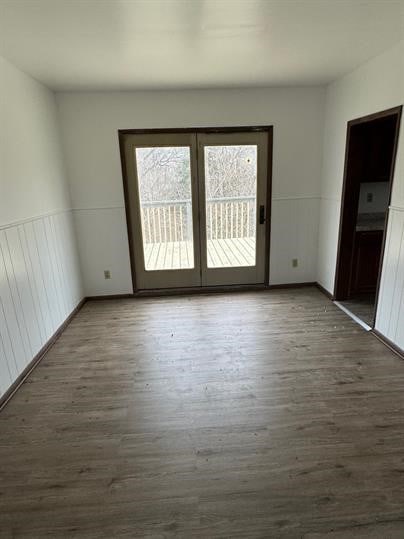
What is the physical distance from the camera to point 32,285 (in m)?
2.71

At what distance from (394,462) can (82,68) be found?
3568 mm

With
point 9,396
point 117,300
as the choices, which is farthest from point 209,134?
point 9,396

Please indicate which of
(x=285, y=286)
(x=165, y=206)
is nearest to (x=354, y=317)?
(x=285, y=286)

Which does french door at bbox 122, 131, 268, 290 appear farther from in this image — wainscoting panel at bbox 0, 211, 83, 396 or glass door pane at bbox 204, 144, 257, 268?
wainscoting panel at bbox 0, 211, 83, 396

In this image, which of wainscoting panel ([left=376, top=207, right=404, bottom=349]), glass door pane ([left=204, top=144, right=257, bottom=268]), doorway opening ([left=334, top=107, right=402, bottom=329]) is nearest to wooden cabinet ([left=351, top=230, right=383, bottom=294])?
doorway opening ([left=334, top=107, right=402, bottom=329])

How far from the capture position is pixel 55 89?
10.9 feet

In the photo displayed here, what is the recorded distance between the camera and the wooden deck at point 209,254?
13.4 ft

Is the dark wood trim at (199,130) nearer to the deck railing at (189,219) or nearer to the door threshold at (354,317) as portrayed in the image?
the deck railing at (189,219)

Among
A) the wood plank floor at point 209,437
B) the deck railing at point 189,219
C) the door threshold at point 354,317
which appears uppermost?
the deck railing at point 189,219

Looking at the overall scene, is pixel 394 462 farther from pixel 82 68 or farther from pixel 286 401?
pixel 82 68

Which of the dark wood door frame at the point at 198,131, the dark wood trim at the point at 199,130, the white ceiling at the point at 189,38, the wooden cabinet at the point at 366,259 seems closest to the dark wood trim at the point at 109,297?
the dark wood door frame at the point at 198,131

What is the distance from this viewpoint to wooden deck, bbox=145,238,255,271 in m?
4.08

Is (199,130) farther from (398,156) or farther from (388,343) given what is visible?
(388,343)

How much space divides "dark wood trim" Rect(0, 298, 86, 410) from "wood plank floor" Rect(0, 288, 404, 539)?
5 cm
